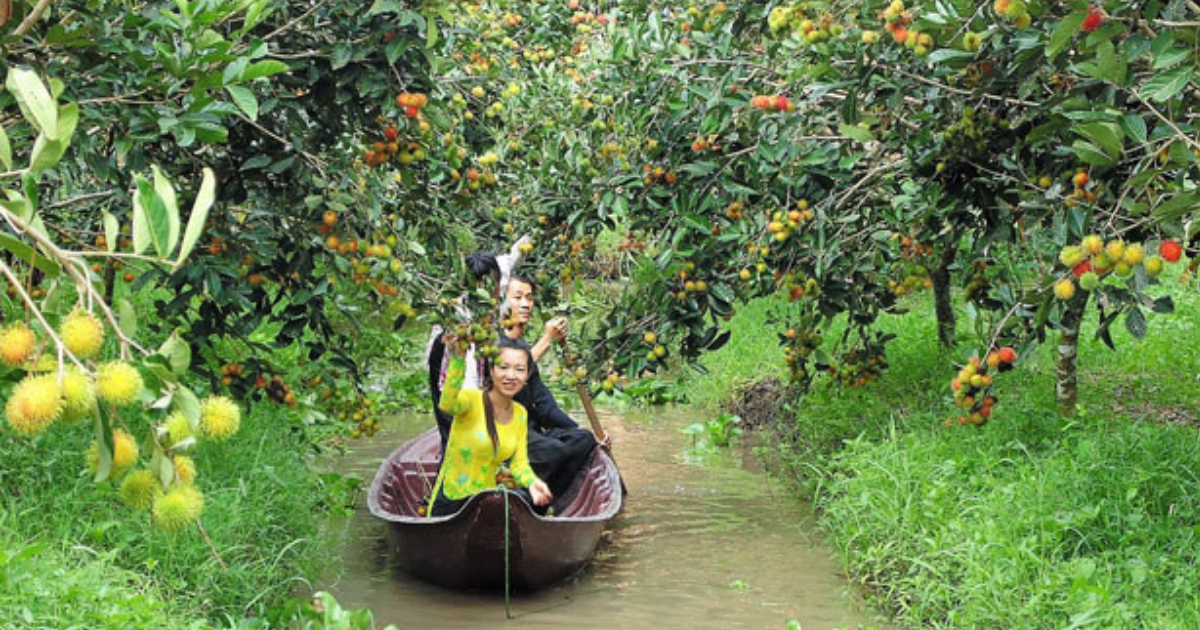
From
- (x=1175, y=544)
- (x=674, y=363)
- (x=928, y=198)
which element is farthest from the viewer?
(x=674, y=363)

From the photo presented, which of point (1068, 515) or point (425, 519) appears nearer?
point (1068, 515)

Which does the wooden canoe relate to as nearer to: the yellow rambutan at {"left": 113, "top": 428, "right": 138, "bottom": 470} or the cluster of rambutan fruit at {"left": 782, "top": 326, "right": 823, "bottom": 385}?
the cluster of rambutan fruit at {"left": 782, "top": 326, "right": 823, "bottom": 385}

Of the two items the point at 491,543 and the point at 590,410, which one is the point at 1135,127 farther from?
the point at 590,410

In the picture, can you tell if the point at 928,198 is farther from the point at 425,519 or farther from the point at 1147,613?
the point at 425,519

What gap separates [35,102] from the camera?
6.03 ft

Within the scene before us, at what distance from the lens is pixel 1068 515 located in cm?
515

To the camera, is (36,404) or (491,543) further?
(491,543)

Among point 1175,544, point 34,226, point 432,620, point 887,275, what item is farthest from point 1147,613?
point 34,226

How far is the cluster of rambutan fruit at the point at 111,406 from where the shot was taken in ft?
5.60

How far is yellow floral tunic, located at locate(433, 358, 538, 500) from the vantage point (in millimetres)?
6043

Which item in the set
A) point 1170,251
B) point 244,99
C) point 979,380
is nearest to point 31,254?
point 244,99

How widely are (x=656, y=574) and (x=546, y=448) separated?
2.82ft

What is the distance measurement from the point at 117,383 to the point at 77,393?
0.17ft

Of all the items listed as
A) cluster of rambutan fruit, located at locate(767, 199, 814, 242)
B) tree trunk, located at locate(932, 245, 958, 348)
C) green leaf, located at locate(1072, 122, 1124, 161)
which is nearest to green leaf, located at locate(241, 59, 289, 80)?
green leaf, located at locate(1072, 122, 1124, 161)
